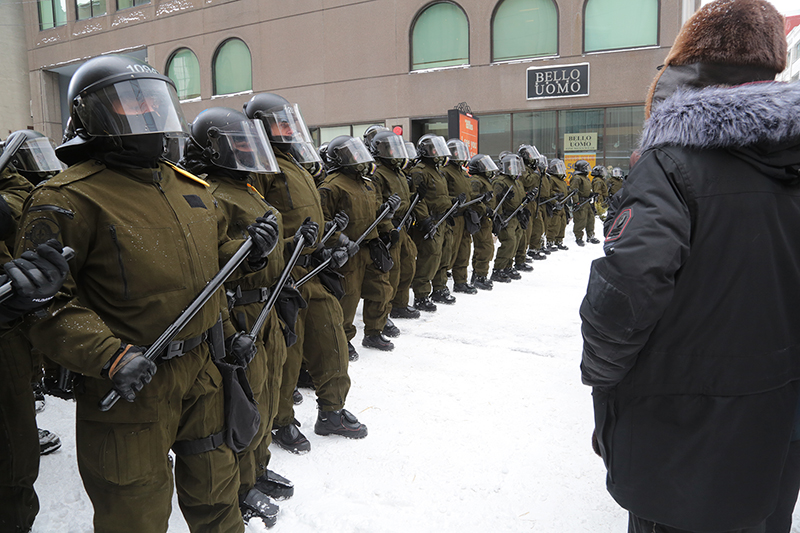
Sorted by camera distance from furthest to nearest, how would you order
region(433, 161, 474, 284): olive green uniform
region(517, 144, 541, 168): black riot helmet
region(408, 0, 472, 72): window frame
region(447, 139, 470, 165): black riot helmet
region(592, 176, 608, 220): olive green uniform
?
region(408, 0, 472, 72): window frame
region(592, 176, 608, 220): olive green uniform
region(517, 144, 541, 168): black riot helmet
region(447, 139, 470, 165): black riot helmet
region(433, 161, 474, 284): olive green uniform

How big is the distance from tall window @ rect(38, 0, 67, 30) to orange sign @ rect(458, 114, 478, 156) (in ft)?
65.2

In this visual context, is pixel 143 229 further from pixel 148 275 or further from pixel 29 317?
pixel 29 317

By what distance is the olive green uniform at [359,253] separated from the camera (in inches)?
185

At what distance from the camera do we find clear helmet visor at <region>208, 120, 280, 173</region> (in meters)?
2.79

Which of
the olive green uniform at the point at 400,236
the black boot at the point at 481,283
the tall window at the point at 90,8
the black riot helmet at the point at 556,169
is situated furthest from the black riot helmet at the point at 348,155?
the tall window at the point at 90,8

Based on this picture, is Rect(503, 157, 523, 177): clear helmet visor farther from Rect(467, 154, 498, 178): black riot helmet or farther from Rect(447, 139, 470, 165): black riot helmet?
Rect(447, 139, 470, 165): black riot helmet

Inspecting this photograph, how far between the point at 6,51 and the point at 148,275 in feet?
90.7

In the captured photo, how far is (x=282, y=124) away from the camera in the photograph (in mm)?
3459

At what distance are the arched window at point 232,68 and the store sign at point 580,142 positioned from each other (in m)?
11.3

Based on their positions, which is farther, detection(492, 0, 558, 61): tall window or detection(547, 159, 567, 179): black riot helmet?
detection(492, 0, 558, 61): tall window

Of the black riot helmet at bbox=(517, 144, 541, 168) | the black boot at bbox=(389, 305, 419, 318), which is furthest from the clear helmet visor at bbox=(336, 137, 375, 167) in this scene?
the black riot helmet at bbox=(517, 144, 541, 168)

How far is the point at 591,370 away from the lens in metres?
1.67

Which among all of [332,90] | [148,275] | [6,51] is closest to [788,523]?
[148,275]

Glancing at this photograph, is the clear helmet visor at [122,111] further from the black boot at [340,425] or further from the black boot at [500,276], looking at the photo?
the black boot at [500,276]
